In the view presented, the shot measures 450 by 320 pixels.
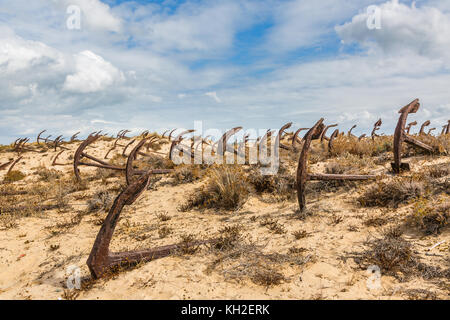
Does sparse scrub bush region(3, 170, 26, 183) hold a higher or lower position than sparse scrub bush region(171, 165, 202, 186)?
lower

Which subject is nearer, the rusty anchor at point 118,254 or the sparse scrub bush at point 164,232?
the rusty anchor at point 118,254

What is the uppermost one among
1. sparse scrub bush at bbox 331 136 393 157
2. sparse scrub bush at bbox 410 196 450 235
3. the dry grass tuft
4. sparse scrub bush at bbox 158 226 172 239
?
sparse scrub bush at bbox 331 136 393 157

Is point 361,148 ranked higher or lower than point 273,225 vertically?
higher

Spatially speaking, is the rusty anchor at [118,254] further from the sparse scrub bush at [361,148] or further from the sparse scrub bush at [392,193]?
the sparse scrub bush at [361,148]

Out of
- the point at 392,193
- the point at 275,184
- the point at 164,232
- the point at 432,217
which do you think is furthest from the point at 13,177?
the point at 432,217

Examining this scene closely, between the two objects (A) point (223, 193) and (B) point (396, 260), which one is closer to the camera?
(B) point (396, 260)

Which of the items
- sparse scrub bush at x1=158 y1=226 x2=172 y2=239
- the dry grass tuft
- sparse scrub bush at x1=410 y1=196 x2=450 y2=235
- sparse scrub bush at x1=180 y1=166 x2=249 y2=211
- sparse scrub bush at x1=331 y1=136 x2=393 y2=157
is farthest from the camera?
sparse scrub bush at x1=331 y1=136 x2=393 y2=157

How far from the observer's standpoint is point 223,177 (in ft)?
20.3

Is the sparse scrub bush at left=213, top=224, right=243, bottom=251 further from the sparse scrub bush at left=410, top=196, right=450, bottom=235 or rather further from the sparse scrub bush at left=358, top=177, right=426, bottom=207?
the sparse scrub bush at left=410, top=196, right=450, bottom=235

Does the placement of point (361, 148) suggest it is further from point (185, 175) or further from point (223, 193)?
point (185, 175)

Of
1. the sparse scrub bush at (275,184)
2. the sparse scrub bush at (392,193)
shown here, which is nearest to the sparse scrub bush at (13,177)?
the sparse scrub bush at (275,184)

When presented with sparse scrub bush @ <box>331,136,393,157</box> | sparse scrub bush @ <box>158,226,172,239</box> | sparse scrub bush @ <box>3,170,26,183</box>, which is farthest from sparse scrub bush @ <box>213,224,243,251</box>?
sparse scrub bush @ <box>3,170,26,183</box>
